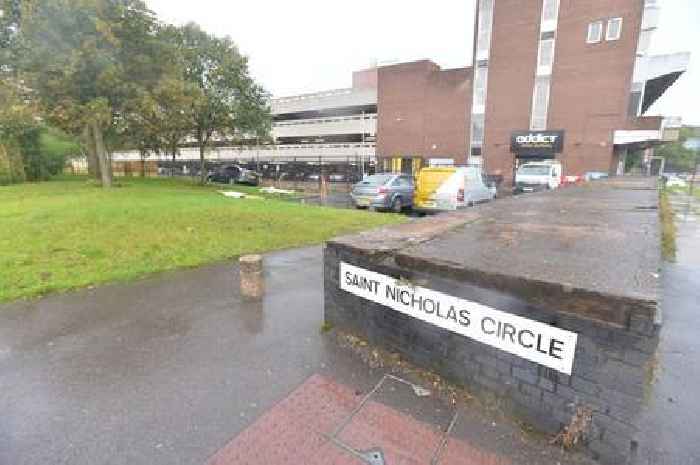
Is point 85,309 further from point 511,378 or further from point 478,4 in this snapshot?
point 478,4

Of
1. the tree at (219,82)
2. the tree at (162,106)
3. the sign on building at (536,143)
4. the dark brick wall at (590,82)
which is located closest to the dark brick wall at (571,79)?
the dark brick wall at (590,82)

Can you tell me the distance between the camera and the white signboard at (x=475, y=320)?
2115mm

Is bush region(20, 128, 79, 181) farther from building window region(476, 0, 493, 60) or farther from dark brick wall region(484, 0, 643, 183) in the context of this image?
building window region(476, 0, 493, 60)

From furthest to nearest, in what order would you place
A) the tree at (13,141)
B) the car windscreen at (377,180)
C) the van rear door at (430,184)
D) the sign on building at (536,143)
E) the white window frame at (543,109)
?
the white window frame at (543,109)
the sign on building at (536,143)
the tree at (13,141)
the car windscreen at (377,180)
the van rear door at (430,184)

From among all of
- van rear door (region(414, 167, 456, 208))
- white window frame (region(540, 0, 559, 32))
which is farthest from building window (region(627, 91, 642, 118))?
van rear door (region(414, 167, 456, 208))

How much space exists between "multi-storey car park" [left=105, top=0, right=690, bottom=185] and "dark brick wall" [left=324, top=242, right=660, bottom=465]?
2787 centimetres

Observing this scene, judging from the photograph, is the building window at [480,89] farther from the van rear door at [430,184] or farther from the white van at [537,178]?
the van rear door at [430,184]

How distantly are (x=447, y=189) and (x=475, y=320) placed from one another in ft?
30.7

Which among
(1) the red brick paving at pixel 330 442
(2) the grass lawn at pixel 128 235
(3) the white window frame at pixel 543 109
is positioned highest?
(3) the white window frame at pixel 543 109

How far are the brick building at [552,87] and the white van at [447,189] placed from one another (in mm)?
19780

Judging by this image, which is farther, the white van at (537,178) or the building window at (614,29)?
the building window at (614,29)

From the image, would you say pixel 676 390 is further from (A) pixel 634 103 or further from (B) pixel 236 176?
(A) pixel 634 103

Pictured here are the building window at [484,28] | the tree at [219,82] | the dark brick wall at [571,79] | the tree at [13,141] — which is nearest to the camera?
the tree at [13,141]

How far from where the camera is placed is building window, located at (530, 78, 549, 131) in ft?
89.9
